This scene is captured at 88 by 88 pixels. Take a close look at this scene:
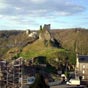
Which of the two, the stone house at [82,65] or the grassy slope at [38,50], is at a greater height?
the grassy slope at [38,50]

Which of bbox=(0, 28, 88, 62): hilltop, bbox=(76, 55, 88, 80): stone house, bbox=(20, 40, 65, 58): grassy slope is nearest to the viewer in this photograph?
bbox=(76, 55, 88, 80): stone house

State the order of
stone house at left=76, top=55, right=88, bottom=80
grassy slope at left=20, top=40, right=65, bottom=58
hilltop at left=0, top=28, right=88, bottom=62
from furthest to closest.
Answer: hilltop at left=0, top=28, right=88, bottom=62, grassy slope at left=20, top=40, right=65, bottom=58, stone house at left=76, top=55, right=88, bottom=80

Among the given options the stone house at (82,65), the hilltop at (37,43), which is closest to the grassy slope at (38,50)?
the hilltop at (37,43)

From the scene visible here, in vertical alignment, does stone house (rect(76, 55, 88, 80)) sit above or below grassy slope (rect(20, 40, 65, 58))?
below

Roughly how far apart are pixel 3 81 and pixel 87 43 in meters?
63.4

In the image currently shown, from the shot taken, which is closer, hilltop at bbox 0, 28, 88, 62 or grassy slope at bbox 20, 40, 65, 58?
grassy slope at bbox 20, 40, 65, 58

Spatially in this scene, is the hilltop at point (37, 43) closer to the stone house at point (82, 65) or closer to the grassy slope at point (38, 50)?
the grassy slope at point (38, 50)

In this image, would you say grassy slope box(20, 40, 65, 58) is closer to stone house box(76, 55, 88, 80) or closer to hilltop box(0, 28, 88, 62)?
hilltop box(0, 28, 88, 62)

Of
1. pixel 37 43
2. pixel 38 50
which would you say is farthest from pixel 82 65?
pixel 37 43

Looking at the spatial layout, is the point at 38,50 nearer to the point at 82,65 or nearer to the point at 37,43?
the point at 37,43

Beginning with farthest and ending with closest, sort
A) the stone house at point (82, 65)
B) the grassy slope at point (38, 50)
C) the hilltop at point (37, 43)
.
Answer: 1. the hilltop at point (37, 43)
2. the grassy slope at point (38, 50)
3. the stone house at point (82, 65)

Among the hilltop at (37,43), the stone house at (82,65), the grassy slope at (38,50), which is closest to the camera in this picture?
the stone house at (82,65)

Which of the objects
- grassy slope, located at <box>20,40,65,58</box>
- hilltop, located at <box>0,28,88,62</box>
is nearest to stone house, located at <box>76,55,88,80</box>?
grassy slope, located at <box>20,40,65,58</box>

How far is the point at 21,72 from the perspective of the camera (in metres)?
51.3
